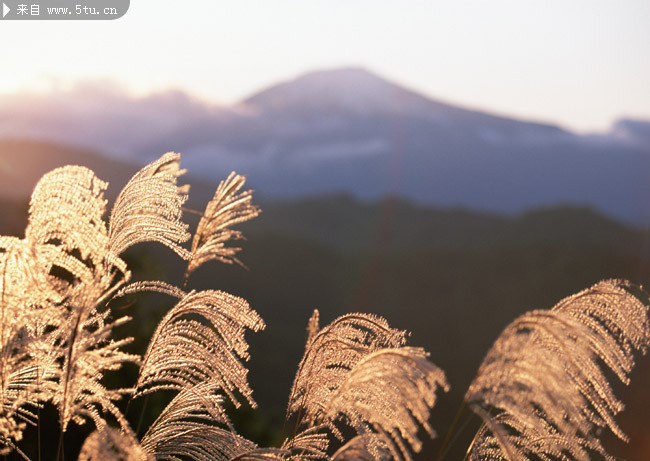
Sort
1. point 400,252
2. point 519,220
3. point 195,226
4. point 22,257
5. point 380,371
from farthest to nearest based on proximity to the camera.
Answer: point 519,220 → point 400,252 → point 195,226 → point 22,257 → point 380,371

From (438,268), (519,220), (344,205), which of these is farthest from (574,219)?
(344,205)

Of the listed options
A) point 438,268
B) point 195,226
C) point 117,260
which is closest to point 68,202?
point 117,260

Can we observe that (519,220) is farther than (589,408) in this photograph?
Yes

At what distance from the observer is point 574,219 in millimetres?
68312

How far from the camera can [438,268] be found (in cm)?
6175

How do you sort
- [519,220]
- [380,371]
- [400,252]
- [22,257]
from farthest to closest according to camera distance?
1. [519,220]
2. [400,252]
3. [22,257]
4. [380,371]

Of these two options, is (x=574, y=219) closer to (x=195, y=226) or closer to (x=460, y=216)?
(x=460, y=216)

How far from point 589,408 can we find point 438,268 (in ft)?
195

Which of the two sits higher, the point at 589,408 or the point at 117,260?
the point at 117,260

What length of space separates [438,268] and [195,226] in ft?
194

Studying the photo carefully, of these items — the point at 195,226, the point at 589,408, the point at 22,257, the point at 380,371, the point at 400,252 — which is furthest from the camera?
the point at 400,252

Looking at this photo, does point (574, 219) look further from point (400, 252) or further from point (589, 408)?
point (589, 408)

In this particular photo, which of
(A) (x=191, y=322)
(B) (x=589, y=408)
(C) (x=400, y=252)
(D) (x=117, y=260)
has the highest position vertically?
(D) (x=117, y=260)

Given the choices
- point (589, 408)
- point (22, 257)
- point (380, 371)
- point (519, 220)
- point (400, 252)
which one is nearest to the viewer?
point (380, 371)
